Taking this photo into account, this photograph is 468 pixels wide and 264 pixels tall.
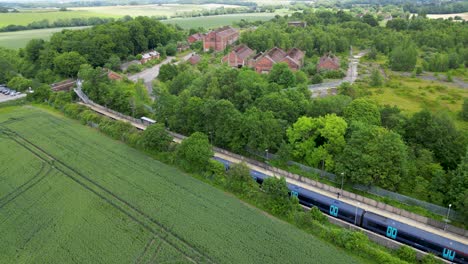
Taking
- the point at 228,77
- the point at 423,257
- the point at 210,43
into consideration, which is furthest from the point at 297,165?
the point at 210,43

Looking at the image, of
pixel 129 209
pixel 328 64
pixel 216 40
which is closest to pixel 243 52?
pixel 216 40

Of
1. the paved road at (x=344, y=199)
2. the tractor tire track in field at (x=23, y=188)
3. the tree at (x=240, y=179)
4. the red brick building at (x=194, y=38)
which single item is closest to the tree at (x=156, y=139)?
the paved road at (x=344, y=199)

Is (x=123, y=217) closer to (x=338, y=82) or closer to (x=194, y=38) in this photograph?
(x=338, y=82)

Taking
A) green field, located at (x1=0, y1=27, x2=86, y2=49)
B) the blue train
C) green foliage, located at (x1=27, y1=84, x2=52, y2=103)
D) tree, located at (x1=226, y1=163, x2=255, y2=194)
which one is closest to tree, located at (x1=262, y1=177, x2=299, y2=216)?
the blue train

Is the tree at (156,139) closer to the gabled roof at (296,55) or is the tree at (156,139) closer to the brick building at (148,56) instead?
the gabled roof at (296,55)

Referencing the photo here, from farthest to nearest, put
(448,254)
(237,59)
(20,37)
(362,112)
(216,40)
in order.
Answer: (20,37) < (216,40) < (237,59) < (362,112) < (448,254)

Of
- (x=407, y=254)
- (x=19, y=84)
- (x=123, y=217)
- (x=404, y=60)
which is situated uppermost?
(x=404, y=60)
